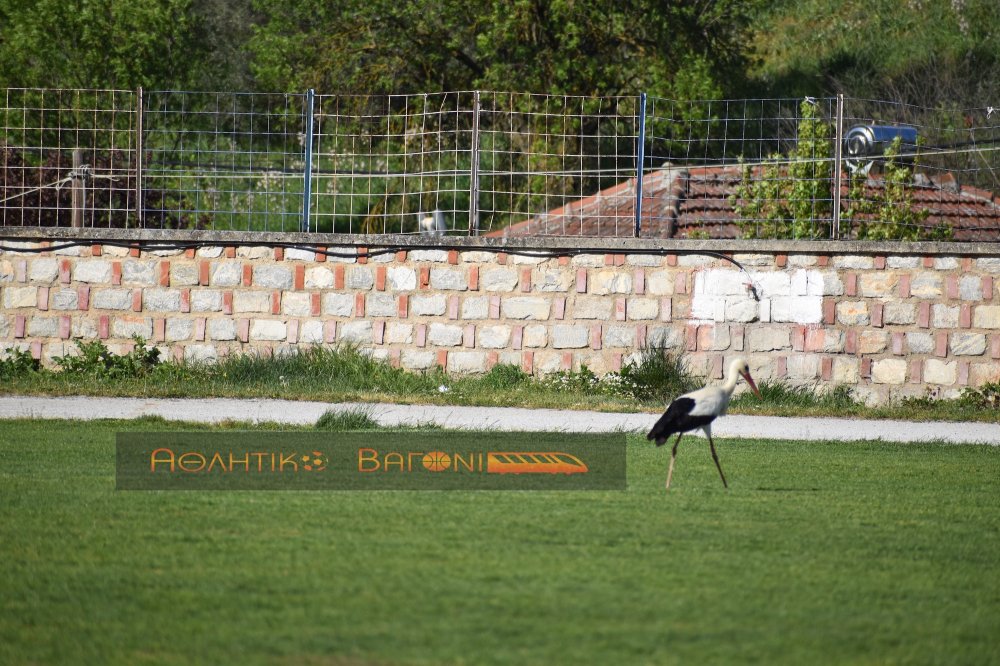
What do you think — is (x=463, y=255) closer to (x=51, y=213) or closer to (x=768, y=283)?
(x=768, y=283)

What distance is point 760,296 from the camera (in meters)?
14.8

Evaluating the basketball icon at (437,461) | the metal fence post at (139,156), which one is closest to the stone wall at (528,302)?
the metal fence post at (139,156)

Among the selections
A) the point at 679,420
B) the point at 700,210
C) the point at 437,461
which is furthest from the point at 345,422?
the point at 700,210

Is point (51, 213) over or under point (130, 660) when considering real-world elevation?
over

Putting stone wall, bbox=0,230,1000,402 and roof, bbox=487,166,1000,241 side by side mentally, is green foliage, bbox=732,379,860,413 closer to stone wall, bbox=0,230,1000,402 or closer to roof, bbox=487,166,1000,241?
stone wall, bbox=0,230,1000,402

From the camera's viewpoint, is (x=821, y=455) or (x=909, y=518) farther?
(x=821, y=455)

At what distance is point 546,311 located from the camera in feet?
49.5

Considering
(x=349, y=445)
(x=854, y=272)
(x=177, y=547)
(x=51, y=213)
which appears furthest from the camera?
(x=51, y=213)

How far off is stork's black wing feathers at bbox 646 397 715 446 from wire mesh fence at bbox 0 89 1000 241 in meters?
6.08

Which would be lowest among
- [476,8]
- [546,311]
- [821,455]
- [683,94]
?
[821,455]

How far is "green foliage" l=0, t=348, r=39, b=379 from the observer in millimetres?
15062

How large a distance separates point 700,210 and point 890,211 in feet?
10.5

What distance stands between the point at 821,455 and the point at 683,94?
51.1ft

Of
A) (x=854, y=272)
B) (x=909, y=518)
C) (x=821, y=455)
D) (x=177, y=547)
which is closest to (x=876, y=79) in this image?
(x=854, y=272)
